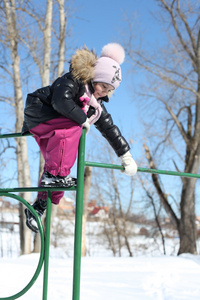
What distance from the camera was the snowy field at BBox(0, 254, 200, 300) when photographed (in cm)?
290

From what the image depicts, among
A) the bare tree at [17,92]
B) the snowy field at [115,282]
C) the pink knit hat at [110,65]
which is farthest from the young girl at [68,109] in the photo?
the bare tree at [17,92]

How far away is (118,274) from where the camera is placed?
13.1 ft

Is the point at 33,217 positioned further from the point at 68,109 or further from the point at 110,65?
the point at 110,65

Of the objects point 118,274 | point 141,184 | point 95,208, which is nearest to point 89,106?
point 118,274

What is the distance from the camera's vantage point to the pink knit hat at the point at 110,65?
1.77m

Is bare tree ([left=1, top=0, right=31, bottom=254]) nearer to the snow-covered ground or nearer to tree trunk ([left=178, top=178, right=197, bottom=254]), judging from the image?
the snow-covered ground

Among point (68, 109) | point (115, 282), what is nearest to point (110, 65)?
point (68, 109)

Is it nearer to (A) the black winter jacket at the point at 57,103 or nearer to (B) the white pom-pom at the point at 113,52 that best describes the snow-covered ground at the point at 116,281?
(A) the black winter jacket at the point at 57,103

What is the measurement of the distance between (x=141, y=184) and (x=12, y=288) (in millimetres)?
11125

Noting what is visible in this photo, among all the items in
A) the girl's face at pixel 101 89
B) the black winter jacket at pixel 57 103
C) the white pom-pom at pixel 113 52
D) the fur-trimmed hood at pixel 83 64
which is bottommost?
the black winter jacket at pixel 57 103

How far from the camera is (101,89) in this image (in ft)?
5.92

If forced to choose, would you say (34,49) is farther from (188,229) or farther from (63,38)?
(188,229)

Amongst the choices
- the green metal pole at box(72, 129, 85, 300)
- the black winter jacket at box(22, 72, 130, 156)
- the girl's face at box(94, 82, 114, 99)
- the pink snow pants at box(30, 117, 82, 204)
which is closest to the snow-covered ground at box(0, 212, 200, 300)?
the green metal pole at box(72, 129, 85, 300)

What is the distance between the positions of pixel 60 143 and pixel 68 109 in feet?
0.56
